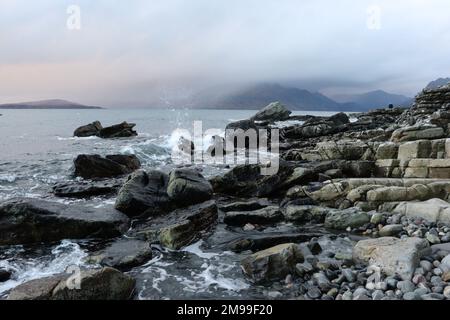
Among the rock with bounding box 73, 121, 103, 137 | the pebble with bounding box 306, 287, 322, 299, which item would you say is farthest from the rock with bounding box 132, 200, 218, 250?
the rock with bounding box 73, 121, 103, 137

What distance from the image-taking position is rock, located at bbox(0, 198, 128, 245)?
1134 centimetres

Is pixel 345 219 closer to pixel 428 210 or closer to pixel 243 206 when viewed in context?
pixel 428 210

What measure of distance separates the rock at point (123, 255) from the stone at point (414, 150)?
1313 cm

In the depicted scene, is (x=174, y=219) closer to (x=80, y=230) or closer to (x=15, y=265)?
(x=80, y=230)

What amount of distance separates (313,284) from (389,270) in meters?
1.80

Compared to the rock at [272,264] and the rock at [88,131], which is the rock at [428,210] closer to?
the rock at [272,264]

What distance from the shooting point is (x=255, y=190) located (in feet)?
57.2

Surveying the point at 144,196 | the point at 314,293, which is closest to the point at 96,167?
the point at 144,196

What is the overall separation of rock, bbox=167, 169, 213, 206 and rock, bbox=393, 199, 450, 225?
24.1ft

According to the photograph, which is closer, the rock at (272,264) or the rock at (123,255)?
the rock at (272,264)

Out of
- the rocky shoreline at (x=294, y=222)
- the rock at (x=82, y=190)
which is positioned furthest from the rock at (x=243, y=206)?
the rock at (x=82, y=190)

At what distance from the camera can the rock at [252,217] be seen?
1315 cm

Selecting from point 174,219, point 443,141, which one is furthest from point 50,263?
point 443,141
